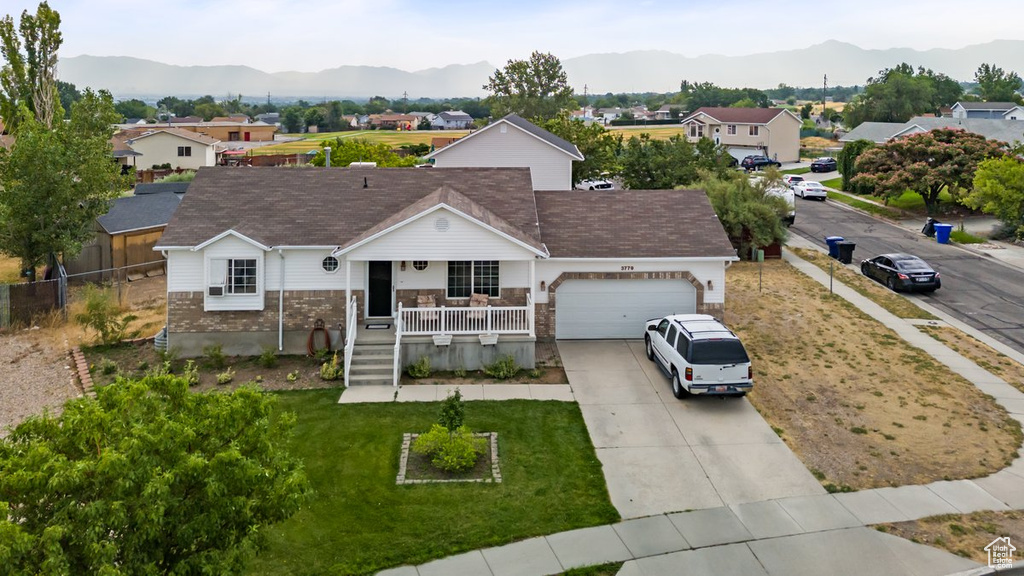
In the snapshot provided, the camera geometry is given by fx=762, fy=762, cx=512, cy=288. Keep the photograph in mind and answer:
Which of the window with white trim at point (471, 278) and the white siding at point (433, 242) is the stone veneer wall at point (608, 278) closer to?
the window with white trim at point (471, 278)

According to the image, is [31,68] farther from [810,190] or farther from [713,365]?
[810,190]

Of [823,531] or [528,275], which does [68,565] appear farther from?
[528,275]

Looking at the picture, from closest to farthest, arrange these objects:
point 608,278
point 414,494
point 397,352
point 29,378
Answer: point 414,494
point 397,352
point 29,378
point 608,278

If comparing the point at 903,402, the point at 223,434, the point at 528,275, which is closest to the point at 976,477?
the point at 903,402

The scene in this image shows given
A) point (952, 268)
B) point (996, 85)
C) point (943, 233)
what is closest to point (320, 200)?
point (952, 268)

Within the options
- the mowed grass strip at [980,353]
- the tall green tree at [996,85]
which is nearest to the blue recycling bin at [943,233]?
the mowed grass strip at [980,353]

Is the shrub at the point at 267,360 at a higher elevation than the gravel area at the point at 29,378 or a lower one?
higher

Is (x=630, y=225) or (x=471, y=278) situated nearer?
(x=471, y=278)
